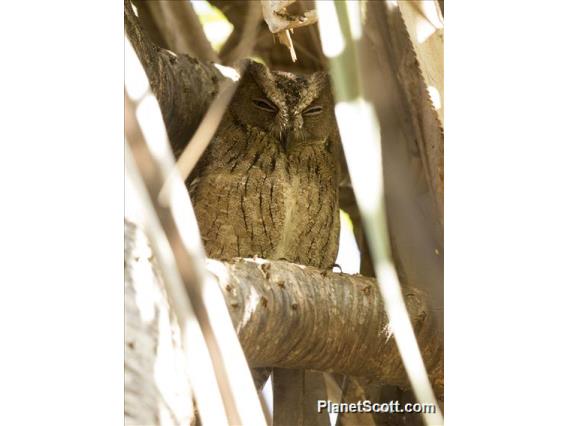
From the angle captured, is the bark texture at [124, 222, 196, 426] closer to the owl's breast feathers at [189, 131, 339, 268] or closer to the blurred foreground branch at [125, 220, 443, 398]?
the blurred foreground branch at [125, 220, 443, 398]

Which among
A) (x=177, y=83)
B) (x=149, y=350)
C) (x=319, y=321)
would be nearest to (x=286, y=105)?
(x=177, y=83)

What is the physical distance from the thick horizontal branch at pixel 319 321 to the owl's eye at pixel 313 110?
0.55 metres

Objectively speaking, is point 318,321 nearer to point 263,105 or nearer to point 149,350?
point 149,350

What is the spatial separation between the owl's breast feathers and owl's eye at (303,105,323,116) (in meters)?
0.09

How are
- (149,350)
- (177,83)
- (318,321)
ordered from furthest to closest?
(177,83) < (318,321) < (149,350)

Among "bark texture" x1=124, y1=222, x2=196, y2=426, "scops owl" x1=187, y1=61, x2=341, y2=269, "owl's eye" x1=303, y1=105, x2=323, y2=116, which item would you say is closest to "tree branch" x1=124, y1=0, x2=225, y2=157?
"scops owl" x1=187, y1=61, x2=341, y2=269

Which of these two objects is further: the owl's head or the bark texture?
the owl's head

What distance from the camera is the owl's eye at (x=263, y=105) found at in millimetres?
2348

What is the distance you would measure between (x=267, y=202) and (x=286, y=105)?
10.3 inches

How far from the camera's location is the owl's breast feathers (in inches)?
88.8

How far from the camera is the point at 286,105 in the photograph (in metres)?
2.36
